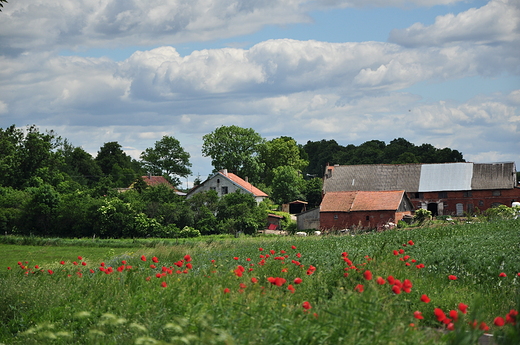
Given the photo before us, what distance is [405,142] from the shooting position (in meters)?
143

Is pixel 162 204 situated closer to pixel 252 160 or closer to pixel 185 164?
pixel 252 160

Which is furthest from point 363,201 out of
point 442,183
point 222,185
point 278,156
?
point 278,156

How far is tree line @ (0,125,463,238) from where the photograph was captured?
52.9m

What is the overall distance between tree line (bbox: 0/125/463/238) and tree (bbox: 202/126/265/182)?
0.51ft

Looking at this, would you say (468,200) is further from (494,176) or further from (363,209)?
(363,209)

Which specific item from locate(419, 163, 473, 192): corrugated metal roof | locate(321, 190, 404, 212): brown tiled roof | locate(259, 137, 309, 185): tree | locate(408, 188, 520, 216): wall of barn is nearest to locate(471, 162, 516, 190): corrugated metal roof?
locate(408, 188, 520, 216): wall of barn

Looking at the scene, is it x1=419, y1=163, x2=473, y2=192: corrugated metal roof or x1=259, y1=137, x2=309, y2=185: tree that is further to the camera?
x1=259, y1=137, x2=309, y2=185: tree

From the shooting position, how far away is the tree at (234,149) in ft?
284

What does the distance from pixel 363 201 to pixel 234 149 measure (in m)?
34.2

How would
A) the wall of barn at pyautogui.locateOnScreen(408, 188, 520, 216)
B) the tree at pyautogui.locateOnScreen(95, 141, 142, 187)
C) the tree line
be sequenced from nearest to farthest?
the tree line, the wall of barn at pyautogui.locateOnScreen(408, 188, 520, 216), the tree at pyautogui.locateOnScreen(95, 141, 142, 187)

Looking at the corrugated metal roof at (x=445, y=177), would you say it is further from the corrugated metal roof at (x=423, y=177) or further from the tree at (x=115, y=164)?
the tree at (x=115, y=164)

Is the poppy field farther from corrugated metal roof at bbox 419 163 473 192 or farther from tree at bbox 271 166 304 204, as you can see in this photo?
tree at bbox 271 166 304 204

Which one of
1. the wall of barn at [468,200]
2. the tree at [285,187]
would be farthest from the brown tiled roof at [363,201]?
the tree at [285,187]

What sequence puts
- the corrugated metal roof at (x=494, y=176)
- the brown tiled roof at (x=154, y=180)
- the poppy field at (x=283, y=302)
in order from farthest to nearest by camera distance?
the brown tiled roof at (x=154, y=180) → the corrugated metal roof at (x=494, y=176) → the poppy field at (x=283, y=302)
